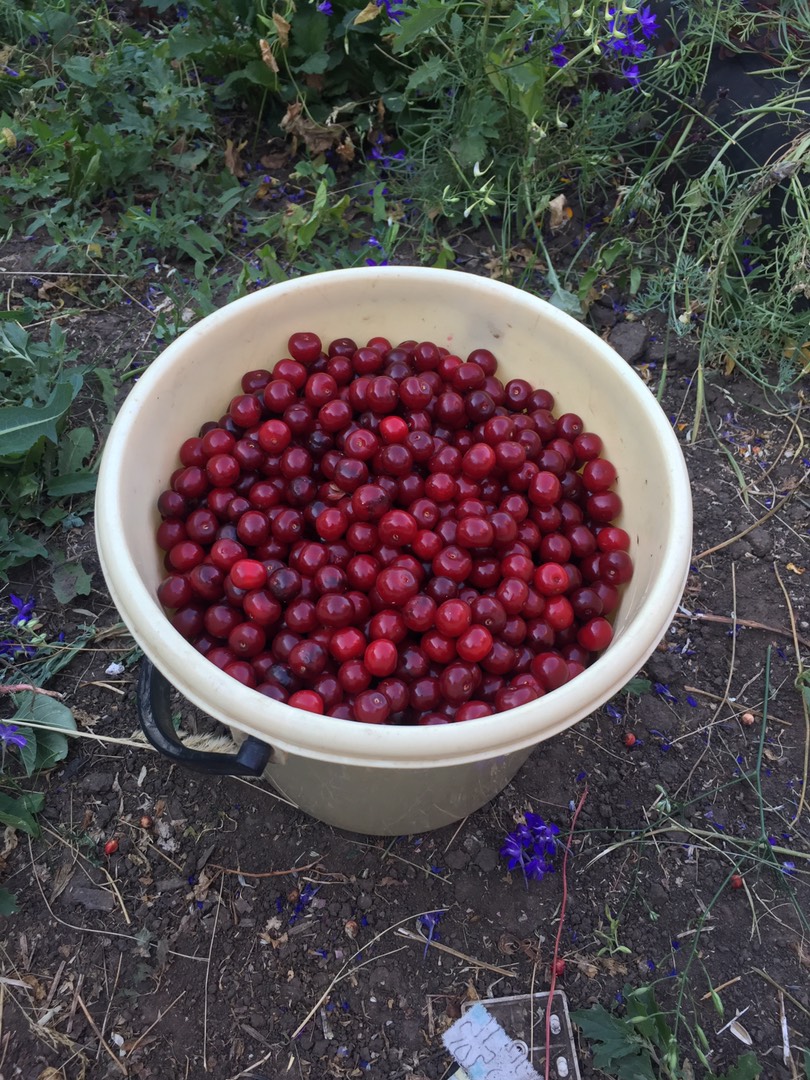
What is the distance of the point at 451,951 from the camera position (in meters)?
1.84

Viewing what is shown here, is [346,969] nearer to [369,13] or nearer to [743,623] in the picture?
[743,623]

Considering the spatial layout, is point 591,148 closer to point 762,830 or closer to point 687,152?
point 687,152

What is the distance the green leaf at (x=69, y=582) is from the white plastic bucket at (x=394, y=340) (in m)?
0.68

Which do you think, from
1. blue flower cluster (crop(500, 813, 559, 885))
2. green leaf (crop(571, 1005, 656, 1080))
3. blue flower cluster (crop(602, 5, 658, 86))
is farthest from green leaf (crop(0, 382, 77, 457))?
green leaf (crop(571, 1005, 656, 1080))

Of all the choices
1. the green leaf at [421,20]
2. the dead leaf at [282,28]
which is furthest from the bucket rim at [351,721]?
the dead leaf at [282,28]

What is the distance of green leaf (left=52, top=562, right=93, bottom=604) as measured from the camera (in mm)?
2219

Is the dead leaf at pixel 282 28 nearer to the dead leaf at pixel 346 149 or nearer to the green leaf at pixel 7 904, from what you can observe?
the dead leaf at pixel 346 149

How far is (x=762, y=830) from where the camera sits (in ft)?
6.53

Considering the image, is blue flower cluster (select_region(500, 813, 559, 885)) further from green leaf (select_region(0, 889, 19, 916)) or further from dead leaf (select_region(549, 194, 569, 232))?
dead leaf (select_region(549, 194, 569, 232))

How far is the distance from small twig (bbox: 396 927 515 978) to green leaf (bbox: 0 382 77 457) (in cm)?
158

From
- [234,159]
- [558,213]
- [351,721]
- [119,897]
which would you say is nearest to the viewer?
[351,721]

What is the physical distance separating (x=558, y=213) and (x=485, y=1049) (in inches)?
102

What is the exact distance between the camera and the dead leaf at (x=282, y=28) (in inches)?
107

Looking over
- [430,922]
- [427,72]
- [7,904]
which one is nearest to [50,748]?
[7,904]
